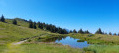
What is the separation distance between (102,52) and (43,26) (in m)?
127

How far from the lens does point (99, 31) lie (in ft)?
457

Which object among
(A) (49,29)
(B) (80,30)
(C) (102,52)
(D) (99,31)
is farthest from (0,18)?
(D) (99,31)

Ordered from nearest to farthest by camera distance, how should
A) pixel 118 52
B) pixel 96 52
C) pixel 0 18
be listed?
pixel 118 52 → pixel 96 52 → pixel 0 18

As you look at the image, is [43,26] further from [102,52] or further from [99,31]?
[102,52]

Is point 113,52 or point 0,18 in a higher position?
point 0,18

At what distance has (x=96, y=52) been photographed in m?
16.9

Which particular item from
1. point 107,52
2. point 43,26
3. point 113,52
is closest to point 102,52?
point 107,52

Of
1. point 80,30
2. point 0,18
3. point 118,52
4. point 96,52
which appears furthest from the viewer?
point 80,30

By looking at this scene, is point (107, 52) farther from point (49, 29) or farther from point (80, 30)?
point (80, 30)

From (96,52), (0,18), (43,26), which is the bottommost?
(96,52)

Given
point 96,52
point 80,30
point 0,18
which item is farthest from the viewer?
point 80,30

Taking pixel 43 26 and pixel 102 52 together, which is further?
pixel 43 26

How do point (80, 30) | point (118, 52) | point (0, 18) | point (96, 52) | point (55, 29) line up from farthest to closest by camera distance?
point (80, 30)
point (55, 29)
point (0, 18)
point (96, 52)
point (118, 52)

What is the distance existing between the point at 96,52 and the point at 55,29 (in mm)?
117253
